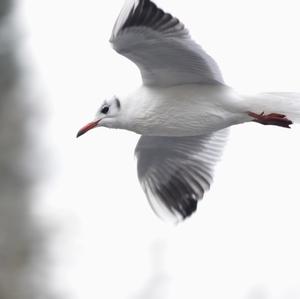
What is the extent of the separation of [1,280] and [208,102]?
385 centimetres

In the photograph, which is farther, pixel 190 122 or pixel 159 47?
pixel 190 122

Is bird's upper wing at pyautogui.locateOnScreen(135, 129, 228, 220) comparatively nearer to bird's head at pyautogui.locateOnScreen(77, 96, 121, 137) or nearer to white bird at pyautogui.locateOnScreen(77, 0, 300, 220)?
white bird at pyautogui.locateOnScreen(77, 0, 300, 220)

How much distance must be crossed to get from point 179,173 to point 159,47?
115 cm

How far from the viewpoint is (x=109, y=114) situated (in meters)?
6.91

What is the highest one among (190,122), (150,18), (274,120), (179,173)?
(150,18)

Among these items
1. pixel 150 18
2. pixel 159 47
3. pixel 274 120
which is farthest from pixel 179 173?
pixel 150 18

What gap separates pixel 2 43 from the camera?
1441cm

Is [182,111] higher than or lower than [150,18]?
lower

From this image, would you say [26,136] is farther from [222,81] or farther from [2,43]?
[222,81]

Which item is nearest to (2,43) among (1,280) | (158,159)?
(1,280)

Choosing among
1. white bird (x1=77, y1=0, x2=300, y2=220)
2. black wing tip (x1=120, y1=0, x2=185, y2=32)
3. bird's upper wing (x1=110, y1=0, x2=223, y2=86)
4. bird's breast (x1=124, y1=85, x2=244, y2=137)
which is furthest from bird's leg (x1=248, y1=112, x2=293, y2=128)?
black wing tip (x1=120, y1=0, x2=185, y2=32)

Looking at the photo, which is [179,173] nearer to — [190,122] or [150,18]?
[190,122]

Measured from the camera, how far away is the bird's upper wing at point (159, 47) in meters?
6.27

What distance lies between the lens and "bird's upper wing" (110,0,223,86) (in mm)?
6270
